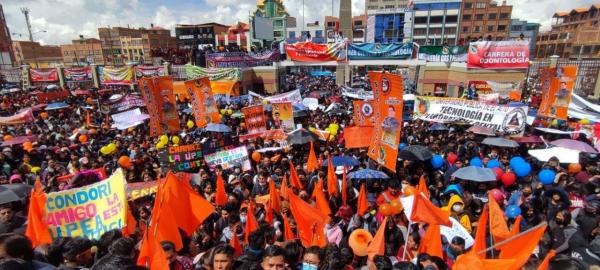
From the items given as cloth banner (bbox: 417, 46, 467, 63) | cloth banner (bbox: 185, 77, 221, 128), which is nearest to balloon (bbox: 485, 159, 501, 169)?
cloth banner (bbox: 185, 77, 221, 128)

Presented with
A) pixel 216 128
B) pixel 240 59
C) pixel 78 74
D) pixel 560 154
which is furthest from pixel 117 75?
pixel 560 154

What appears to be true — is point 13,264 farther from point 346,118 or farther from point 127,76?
point 127,76

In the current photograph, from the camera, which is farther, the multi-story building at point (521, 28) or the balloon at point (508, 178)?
the multi-story building at point (521, 28)

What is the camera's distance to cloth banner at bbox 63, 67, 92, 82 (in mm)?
26469

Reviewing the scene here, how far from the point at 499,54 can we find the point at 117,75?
2546cm

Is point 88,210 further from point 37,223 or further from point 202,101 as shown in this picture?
point 202,101

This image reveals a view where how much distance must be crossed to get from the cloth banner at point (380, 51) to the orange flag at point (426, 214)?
18.4 metres

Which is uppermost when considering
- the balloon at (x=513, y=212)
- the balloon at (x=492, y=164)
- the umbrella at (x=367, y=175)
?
the umbrella at (x=367, y=175)

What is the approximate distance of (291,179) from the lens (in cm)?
681

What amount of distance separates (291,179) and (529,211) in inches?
164

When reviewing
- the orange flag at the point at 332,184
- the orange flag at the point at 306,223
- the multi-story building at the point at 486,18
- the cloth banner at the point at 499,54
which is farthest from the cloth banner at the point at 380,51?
the multi-story building at the point at 486,18

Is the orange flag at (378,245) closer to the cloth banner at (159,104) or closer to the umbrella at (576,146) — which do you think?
the umbrella at (576,146)

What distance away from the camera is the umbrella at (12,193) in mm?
5246

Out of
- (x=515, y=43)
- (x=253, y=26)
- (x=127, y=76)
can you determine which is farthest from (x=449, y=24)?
(x=127, y=76)
